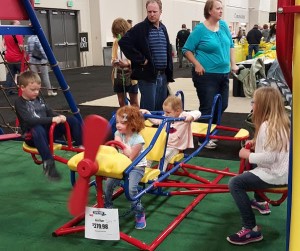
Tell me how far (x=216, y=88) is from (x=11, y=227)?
2675 millimetres

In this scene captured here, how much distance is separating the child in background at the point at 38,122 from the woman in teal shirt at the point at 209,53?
163cm

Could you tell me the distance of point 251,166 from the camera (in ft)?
9.23

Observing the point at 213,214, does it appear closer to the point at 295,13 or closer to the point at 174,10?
the point at 295,13

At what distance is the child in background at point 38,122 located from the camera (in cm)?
306

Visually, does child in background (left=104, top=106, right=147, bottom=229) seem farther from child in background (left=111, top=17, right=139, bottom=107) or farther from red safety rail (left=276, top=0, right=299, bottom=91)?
child in background (left=111, top=17, right=139, bottom=107)

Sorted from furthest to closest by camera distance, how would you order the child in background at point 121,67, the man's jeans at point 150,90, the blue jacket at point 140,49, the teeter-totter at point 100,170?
1. the child in background at point 121,67
2. the man's jeans at point 150,90
3. the blue jacket at point 140,49
4. the teeter-totter at point 100,170

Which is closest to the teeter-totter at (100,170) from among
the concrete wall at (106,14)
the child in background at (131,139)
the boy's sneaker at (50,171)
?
the child in background at (131,139)

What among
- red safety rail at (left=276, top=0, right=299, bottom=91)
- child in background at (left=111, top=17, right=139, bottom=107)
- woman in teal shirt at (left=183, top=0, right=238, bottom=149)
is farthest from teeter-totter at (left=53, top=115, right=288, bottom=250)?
child in background at (left=111, top=17, right=139, bottom=107)

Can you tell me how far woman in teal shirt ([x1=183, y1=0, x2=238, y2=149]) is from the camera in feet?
14.2

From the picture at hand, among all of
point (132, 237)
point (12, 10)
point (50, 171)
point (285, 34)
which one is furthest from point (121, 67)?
point (285, 34)

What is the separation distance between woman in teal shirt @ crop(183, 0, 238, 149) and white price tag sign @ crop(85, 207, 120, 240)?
8.16 feet

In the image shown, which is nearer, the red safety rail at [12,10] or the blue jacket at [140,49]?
the red safety rail at [12,10]

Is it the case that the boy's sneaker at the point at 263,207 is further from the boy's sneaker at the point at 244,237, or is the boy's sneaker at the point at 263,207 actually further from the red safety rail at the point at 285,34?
the red safety rail at the point at 285,34

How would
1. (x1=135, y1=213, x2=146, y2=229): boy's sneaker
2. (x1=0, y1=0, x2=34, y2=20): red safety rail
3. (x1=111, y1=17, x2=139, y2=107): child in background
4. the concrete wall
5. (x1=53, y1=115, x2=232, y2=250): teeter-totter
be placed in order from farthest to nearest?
the concrete wall
(x1=111, y1=17, x2=139, y2=107): child in background
(x1=0, y1=0, x2=34, y2=20): red safety rail
(x1=135, y1=213, x2=146, y2=229): boy's sneaker
(x1=53, y1=115, x2=232, y2=250): teeter-totter
